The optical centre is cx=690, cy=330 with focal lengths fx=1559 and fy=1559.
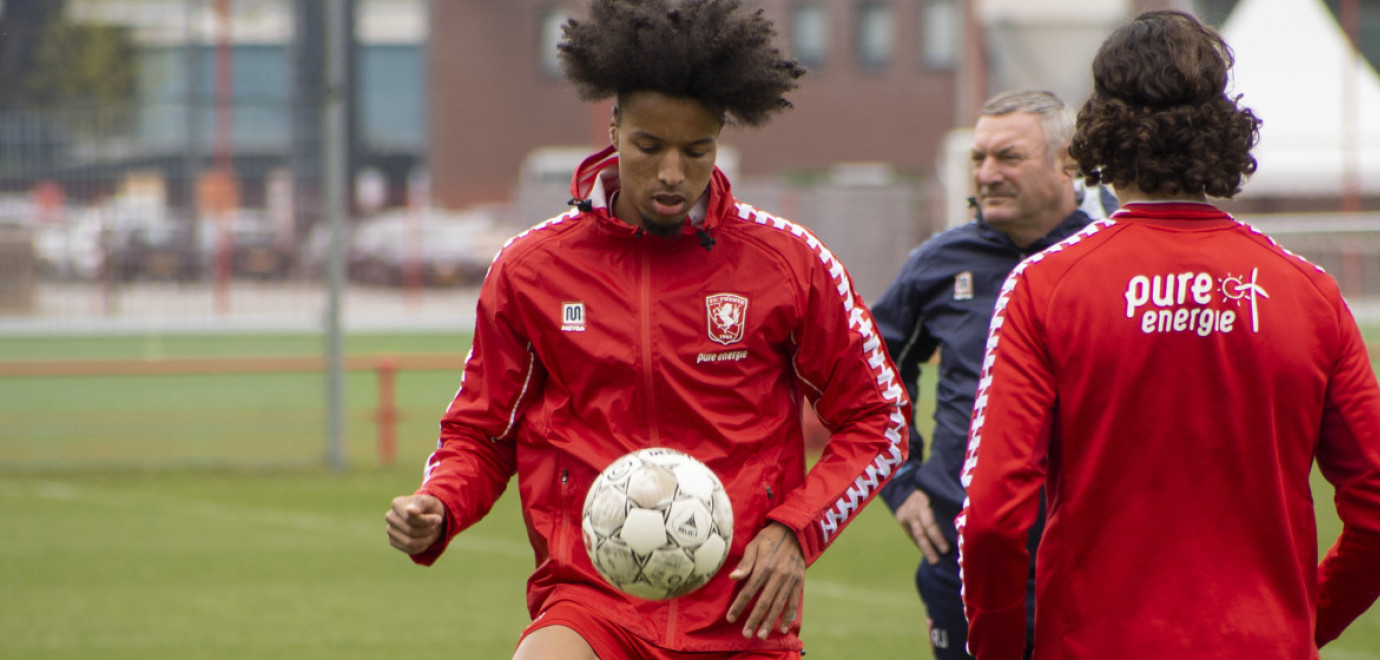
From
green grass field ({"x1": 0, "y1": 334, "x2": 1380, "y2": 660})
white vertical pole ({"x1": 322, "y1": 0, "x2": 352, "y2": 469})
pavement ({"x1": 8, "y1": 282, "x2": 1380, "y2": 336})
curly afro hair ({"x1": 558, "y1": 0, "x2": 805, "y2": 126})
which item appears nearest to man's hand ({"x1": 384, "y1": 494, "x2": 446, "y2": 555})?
curly afro hair ({"x1": 558, "y1": 0, "x2": 805, "y2": 126})

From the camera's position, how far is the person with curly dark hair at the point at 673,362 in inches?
129

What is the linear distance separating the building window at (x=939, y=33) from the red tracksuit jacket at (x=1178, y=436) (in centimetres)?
4555

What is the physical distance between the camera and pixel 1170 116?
2.79 meters

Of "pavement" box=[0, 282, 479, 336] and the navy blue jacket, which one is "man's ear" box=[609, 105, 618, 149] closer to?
the navy blue jacket

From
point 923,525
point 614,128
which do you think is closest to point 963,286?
point 923,525

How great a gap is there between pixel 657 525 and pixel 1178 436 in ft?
3.26

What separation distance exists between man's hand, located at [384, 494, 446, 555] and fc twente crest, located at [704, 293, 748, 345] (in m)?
0.70

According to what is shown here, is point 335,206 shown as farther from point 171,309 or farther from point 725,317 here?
point 725,317

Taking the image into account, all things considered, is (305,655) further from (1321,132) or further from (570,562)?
(1321,132)

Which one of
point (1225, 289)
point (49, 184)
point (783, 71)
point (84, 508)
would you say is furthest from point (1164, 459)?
point (49, 184)

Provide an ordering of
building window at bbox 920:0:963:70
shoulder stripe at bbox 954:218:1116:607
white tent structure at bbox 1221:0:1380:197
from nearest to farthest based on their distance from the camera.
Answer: shoulder stripe at bbox 954:218:1116:607 → white tent structure at bbox 1221:0:1380:197 → building window at bbox 920:0:963:70

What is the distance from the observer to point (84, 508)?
11742mm

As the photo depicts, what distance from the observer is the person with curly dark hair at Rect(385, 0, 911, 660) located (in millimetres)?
3270

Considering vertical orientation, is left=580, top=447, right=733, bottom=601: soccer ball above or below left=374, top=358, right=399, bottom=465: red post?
above
